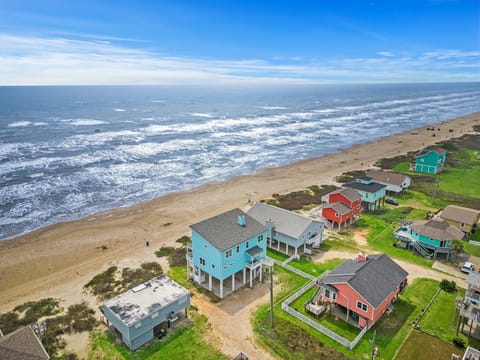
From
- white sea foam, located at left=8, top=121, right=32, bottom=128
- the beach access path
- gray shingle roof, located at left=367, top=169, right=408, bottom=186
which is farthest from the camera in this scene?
white sea foam, located at left=8, top=121, right=32, bottom=128

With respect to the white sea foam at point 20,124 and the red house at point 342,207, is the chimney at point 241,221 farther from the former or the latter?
the white sea foam at point 20,124

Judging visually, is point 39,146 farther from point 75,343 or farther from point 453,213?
point 453,213

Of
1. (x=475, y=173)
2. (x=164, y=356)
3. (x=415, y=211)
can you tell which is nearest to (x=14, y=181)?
(x=164, y=356)

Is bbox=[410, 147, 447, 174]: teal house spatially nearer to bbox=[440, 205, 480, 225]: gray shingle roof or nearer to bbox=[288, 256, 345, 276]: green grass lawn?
bbox=[440, 205, 480, 225]: gray shingle roof

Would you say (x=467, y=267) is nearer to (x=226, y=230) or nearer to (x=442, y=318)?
(x=442, y=318)

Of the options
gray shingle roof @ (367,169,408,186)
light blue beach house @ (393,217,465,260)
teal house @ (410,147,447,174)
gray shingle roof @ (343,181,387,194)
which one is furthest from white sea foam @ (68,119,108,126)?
light blue beach house @ (393,217,465,260)

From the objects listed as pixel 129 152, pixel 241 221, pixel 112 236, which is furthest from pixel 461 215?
pixel 129 152

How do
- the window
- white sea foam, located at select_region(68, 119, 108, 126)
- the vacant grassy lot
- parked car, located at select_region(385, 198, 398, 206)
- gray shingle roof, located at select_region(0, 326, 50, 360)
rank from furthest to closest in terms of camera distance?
1. white sea foam, located at select_region(68, 119, 108, 126)
2. parked car, located at select_region(385, 198, 398, 206)
3. the window
4. the vacant grassy lot
5. gray shingle roof, located at select_region(0, 326, 50, 360)
